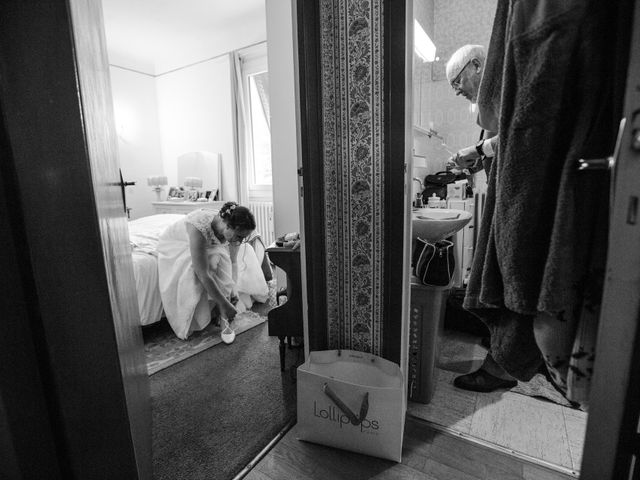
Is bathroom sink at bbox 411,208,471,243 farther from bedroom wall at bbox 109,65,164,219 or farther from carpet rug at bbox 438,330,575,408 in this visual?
bedroom wall at bbox 109,65,164,219

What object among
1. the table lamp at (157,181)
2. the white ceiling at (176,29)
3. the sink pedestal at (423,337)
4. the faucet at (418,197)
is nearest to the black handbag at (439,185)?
the faucet at (418,197)

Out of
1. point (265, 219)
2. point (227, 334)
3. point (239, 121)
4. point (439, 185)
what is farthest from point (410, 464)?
point (239, 121)

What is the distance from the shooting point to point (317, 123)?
1.42 metres

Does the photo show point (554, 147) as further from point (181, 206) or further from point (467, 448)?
point (181, 206)

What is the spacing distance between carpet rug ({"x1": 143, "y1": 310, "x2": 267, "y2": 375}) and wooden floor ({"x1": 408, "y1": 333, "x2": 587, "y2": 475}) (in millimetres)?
1435

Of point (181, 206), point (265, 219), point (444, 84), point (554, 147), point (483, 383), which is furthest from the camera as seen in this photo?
point (181, 206)

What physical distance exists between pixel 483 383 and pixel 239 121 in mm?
3765

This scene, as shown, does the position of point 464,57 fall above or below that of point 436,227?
above

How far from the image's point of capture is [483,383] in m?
1.77

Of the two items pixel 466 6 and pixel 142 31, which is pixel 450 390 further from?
pixel 142 31

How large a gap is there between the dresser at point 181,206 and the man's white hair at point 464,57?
3092 millimetres

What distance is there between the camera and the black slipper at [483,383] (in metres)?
1.76

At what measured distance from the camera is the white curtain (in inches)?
163

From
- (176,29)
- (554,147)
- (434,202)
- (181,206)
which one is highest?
(176,29)
